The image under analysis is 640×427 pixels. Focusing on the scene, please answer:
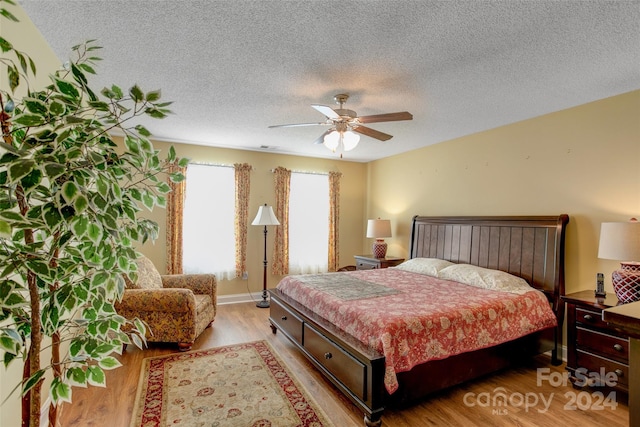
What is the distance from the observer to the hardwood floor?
216 cm

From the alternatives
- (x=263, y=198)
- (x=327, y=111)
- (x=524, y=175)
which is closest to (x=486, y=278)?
(x=524, y=175)

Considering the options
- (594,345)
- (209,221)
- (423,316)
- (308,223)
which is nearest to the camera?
(423,316)

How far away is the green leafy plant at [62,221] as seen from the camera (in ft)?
2.89

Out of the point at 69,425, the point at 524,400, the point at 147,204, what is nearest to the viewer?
the point at 147,204

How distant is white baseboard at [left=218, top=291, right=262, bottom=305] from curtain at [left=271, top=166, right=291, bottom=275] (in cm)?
47

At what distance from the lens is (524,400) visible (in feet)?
7.91

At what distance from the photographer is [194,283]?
385 cm

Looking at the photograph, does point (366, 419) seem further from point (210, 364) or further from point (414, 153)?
point (414, 153)

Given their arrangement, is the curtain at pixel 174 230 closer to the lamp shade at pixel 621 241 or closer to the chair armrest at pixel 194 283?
the chair armrest at pixel 194 283

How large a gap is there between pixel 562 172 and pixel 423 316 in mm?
2251

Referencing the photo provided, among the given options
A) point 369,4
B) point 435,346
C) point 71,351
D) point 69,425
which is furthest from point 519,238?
point 69,425

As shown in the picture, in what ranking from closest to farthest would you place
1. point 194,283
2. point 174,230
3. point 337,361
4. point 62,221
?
point 62,221, point 337,361, point 194,283, point 174,230

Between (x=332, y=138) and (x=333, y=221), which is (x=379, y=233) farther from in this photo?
(x=332, y=138)

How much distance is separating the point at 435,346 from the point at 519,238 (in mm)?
1907
